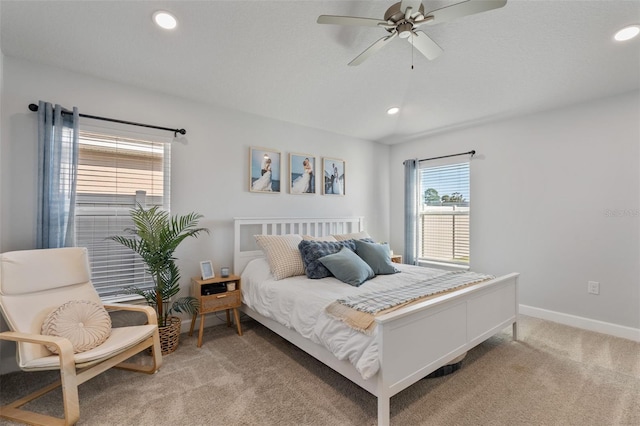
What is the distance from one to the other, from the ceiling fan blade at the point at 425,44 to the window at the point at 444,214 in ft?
Result: 8.05

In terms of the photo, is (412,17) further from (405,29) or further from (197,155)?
(197,155)

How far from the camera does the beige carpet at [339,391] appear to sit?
1.79 metres

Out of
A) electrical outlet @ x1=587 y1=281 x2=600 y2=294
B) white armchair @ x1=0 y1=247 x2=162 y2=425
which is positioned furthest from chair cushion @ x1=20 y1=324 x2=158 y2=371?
electrical outlet @ x1=587 y1=281 x2=600 y2=294

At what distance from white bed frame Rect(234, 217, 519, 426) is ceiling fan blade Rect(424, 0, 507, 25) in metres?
1.74

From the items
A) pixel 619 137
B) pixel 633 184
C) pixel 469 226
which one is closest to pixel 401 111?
pixel 469 226

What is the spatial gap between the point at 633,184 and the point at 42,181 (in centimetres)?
540

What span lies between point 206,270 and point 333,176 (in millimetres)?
2272

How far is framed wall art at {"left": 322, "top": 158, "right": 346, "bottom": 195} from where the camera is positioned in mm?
4293

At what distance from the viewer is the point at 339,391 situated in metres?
2.05

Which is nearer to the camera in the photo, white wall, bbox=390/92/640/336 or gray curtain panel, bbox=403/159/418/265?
white wall, bbox=390/92/640/336

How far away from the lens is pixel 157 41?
88.4 inches

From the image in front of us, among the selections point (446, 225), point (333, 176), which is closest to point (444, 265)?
point (446, 225)

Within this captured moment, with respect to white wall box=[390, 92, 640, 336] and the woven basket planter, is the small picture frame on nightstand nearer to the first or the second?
the woven basket planter

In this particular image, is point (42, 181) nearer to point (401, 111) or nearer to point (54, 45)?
point (54, 45)
